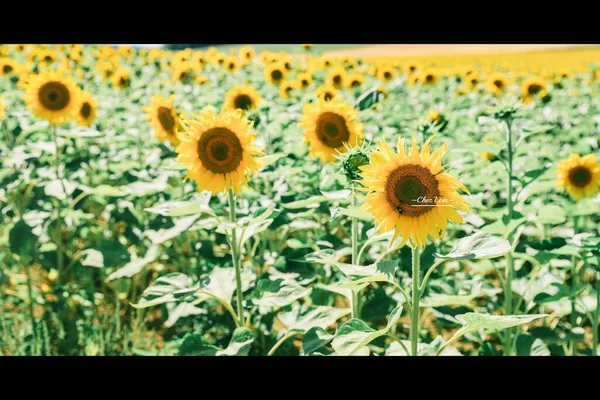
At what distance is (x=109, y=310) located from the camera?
325 cm

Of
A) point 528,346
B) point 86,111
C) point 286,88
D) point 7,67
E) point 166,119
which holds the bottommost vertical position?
point 528,346

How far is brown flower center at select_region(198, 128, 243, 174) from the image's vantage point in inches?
74.0

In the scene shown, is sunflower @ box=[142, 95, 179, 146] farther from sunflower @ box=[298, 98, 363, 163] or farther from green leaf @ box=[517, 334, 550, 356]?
green leaf @ box=[517, 334, 550, 356]

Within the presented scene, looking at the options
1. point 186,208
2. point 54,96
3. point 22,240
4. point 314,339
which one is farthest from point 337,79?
point 314,339

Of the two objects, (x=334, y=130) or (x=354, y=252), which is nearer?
→ (x=354, y=252)

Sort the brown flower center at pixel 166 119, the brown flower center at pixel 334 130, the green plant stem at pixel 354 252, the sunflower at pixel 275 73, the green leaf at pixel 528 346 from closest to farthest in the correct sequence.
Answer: the green plant stem at pixel 354 252 → the green leaf at pixel 528 346 → the brown flower center at pixel 334 130 → the brown flower center at pixel 166 119 → the sunflower at pixel 275 73

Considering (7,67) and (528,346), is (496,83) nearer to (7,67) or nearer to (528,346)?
(528,346)

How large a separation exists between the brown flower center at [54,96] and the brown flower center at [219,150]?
1.51 meters

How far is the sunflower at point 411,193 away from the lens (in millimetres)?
1369

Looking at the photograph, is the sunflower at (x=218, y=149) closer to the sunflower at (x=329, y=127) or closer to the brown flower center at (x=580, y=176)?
the sunflower at (x=329, y=127)

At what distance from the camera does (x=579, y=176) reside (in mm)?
2537

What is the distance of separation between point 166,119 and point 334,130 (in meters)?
1.03

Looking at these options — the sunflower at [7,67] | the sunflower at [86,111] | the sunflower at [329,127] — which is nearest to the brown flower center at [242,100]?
the sunflower at [86,111]

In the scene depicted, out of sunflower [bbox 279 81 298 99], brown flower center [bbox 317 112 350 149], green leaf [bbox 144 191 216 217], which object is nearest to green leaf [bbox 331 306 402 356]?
green leaf [bbox 144 191 216 217]
